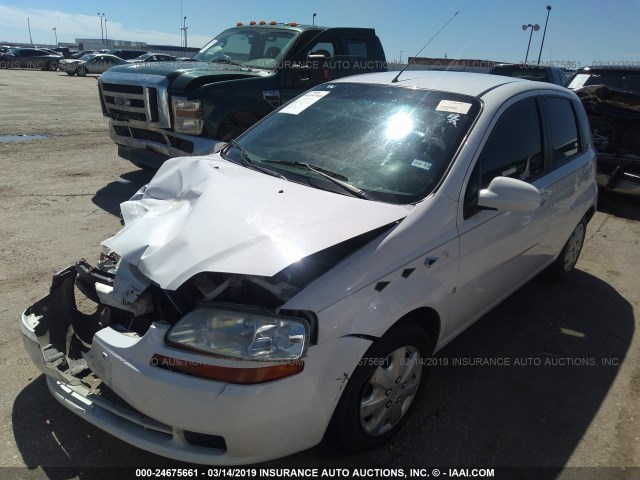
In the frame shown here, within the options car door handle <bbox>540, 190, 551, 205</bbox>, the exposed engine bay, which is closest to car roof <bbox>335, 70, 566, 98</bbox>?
car door handle <bbox>540, 190, 551, 205</bbox>

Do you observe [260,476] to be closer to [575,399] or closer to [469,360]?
[469,360]

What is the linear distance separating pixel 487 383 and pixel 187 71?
196 inches

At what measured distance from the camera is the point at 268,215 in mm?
2439

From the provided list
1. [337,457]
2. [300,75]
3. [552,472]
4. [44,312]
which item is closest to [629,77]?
[300,75]

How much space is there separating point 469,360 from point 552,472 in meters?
0.98

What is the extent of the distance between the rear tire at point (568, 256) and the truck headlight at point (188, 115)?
13.4 feet

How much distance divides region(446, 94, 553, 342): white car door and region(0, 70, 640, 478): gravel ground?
449 millimetres

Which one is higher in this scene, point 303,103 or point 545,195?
point 303,103

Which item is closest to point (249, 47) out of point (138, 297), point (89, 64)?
point (138, 297)

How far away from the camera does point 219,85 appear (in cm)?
601

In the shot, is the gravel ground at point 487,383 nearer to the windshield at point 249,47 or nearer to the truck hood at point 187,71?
the truck hood at point 187,71

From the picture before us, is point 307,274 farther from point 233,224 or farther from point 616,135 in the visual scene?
point 616,135

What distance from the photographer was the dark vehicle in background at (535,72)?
934 cm

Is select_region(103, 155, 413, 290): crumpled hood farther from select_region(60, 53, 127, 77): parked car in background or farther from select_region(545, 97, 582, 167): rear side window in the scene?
select_region(60, 53, 127, 77): parked car in background
